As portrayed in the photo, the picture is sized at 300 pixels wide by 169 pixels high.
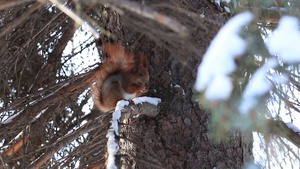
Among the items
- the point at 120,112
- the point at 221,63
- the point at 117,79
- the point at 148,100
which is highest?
the point at 117,79

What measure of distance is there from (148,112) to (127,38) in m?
0.49

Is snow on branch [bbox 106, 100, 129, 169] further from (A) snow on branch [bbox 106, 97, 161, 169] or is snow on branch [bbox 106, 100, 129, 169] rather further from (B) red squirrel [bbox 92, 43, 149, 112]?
(B) red squirrel [bbox 92, 43, 149, 112]

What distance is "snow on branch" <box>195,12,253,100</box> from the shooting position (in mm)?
1252

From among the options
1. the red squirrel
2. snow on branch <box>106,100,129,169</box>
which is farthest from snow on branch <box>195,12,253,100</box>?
the red squirrel

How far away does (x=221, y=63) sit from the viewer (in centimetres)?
127

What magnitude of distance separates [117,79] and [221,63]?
54.1 inches

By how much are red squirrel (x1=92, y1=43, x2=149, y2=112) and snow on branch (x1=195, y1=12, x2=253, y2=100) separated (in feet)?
A: 3.60

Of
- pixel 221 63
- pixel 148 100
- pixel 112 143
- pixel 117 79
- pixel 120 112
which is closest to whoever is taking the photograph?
pixel 221 63

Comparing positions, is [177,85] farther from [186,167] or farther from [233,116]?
[233,116]

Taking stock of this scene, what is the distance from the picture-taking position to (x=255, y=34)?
1492mm

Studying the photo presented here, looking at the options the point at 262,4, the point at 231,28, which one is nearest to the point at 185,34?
the point at 231,28

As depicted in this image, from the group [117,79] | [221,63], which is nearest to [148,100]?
[117,79]

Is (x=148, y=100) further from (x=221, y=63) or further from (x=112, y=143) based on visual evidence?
(x=221, y=63)

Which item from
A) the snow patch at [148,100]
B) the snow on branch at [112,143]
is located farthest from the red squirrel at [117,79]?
the snow on branch at [112,143]
